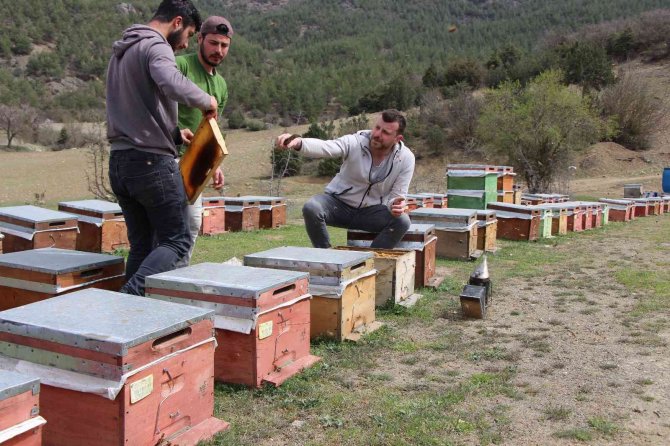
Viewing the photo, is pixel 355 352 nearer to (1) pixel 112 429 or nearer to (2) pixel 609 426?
(2) pixel 609 426

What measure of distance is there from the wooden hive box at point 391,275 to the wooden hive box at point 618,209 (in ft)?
35.5

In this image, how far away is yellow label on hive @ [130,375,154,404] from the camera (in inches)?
80.4

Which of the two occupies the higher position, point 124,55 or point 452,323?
point 124,55

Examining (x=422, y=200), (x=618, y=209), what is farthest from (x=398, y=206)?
(x=618, y=209)

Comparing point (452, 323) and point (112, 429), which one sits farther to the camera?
point (452, 323)

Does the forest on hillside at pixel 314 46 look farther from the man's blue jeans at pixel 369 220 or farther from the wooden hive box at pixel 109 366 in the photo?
the wooden hive box at pixel 109 366

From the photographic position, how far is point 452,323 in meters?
→ 4.45

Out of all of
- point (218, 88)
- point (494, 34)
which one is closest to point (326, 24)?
point (494, 34)

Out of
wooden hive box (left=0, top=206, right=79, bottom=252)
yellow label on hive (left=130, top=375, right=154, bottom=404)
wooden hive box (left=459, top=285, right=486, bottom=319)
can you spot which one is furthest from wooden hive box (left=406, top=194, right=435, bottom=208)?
yellow label on hive (left=130, top=375, right=154, bottom=404)

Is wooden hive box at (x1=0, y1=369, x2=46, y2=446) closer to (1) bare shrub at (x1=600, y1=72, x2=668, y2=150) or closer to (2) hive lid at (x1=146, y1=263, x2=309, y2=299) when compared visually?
(2) hive lid at (x1=146, y1=263, x2=309, y2=299)

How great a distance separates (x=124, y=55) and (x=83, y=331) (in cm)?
177

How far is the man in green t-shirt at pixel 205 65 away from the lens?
3.83 metres

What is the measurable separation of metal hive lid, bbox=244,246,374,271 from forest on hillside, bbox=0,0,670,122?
3602 cm

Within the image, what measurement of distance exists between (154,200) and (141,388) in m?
1.32
